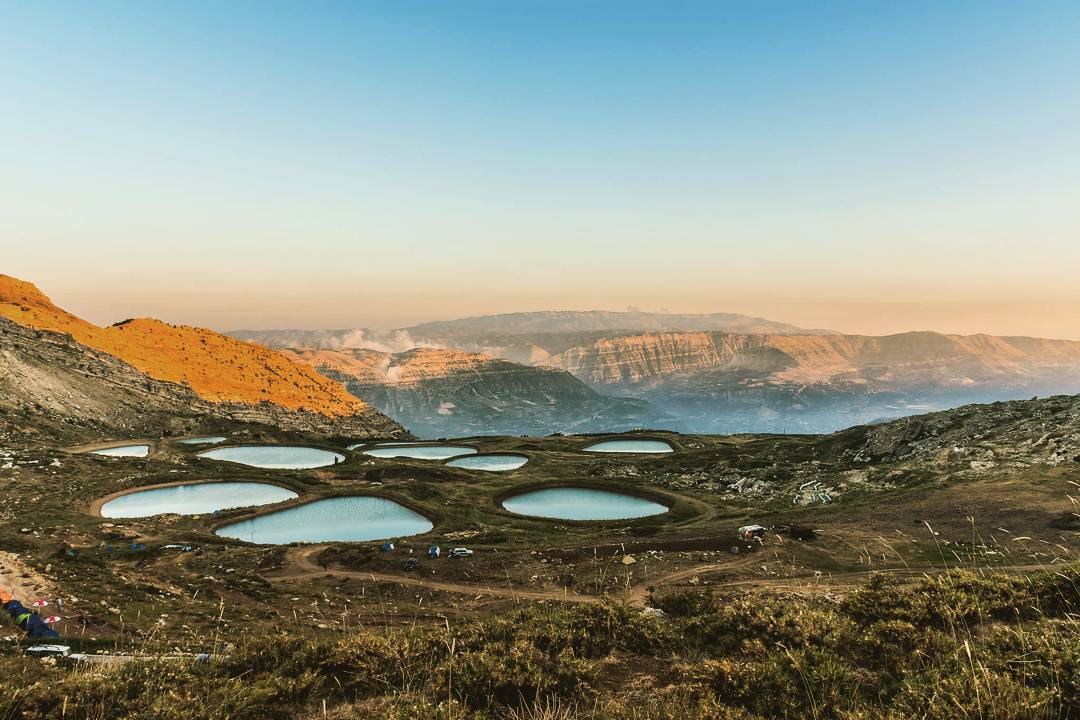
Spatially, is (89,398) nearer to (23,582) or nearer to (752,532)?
(23,582)

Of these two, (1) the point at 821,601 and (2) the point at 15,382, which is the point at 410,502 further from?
(2) the point at 15,382

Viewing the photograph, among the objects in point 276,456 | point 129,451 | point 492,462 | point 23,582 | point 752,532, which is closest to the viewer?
point 23,582

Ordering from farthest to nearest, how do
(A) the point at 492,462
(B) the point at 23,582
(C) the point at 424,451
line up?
(C) the point at 424,451
(A) the point at 492,462
(B) the point at 23,582

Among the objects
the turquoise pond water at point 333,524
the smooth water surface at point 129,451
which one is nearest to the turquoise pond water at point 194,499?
the turquoise pond water at point 333,524

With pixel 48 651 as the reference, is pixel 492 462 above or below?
below

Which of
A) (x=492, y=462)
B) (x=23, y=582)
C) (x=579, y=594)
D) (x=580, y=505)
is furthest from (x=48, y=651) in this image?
(x=492, y=462)

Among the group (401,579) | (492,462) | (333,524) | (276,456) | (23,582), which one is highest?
(23,582)

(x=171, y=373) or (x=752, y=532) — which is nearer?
(x=752, y=532)
